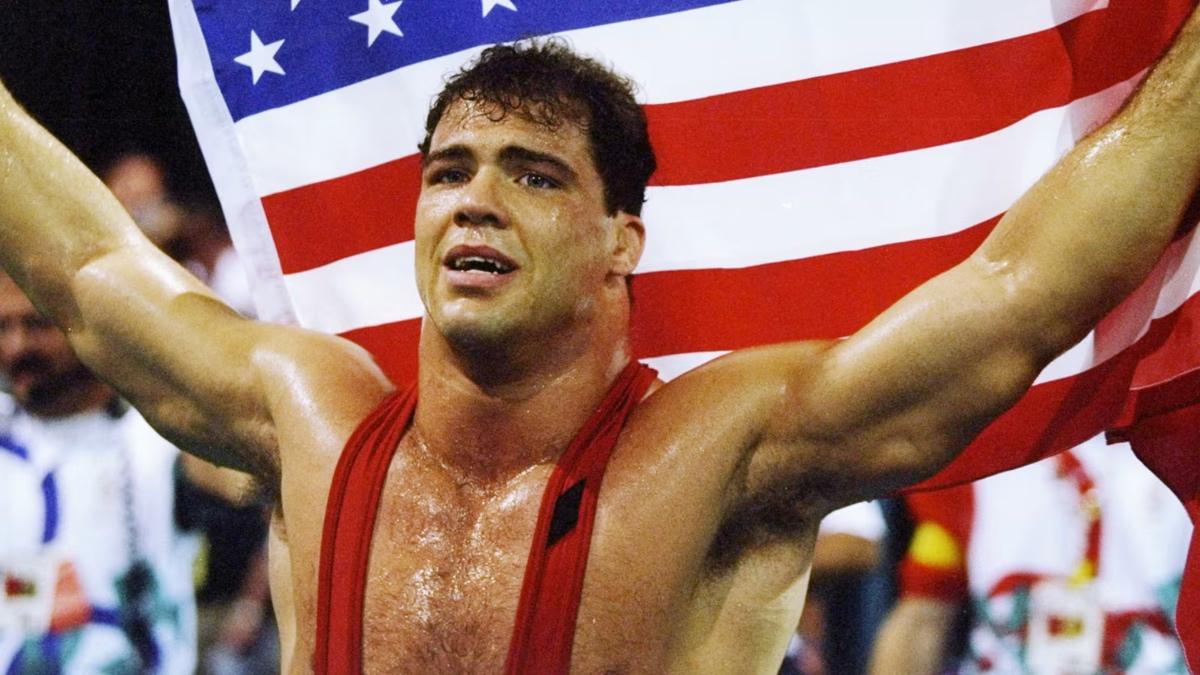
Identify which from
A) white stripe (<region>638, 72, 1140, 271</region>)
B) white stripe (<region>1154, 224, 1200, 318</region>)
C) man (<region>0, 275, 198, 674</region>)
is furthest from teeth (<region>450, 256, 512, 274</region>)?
man (<region>0, 275, 198, 674</region>)

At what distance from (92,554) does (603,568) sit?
172 cm

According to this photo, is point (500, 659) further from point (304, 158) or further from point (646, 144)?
point (304, 158)

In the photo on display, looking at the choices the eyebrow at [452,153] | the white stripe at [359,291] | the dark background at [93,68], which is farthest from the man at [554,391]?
the dark background at [93,68]

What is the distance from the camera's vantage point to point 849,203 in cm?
159

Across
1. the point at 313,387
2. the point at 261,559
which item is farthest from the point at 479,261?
the point at 261,559

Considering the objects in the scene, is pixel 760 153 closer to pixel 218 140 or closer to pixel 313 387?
pixel 313 387

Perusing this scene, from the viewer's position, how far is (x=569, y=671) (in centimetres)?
123

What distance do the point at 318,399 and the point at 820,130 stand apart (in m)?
0.67

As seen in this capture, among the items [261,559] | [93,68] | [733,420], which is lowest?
[261,559]

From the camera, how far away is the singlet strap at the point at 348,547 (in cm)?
129

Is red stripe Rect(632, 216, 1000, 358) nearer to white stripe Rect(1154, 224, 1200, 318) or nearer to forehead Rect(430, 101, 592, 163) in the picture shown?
white stripe Rect(1154, 224, 1200, 318)

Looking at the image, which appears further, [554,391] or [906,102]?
[906,102]

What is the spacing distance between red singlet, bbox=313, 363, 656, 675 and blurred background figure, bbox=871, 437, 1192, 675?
1.37m

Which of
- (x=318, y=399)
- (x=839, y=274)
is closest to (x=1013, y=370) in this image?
(x=839, y=274)
